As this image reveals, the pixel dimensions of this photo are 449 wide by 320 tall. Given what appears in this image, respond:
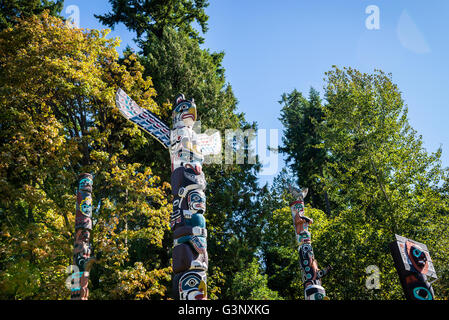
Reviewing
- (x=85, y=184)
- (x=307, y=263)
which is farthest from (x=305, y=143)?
(x=85, y=184)

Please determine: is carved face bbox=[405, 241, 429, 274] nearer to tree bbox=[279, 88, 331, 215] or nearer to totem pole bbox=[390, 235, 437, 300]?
totem pole bbox=[390, 235, 437, 300]

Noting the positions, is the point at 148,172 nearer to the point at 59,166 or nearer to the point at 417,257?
the point at 59,166

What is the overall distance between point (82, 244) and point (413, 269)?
6.41 metres

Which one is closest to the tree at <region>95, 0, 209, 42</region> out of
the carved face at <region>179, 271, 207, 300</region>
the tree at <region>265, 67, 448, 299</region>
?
the tree at <region>265, 67, 448, 299</region>

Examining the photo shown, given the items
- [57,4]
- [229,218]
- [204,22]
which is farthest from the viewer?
[204,22]

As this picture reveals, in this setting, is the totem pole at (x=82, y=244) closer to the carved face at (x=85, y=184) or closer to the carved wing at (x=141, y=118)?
the carved face at (x=85, y=184)

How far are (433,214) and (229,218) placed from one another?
799 cm

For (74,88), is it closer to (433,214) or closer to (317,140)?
(433,214)

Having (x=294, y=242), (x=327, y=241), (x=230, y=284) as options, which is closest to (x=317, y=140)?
(x=294, y=242)

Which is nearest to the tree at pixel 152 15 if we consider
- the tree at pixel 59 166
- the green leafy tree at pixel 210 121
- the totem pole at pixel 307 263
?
the green leafy tree at pixel 210 121

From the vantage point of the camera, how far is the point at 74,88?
11.1 meters

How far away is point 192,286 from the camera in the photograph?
692cm

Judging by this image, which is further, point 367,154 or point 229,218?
point 229,218

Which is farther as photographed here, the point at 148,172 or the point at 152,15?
the point at 152,15
